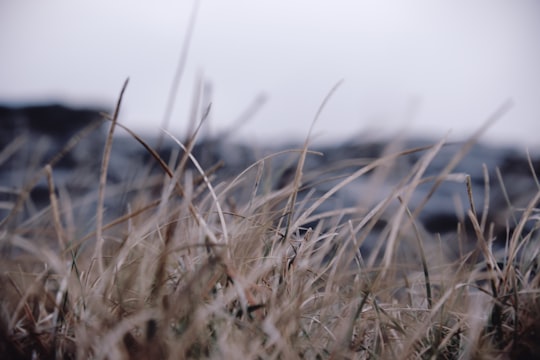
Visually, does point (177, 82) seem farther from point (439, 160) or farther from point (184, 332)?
point (439, 160)

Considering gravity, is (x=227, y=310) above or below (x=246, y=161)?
above

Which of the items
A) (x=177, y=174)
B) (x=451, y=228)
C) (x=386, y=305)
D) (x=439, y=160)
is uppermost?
(x=177, y=174)

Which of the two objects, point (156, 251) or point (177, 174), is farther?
point (156, 251)

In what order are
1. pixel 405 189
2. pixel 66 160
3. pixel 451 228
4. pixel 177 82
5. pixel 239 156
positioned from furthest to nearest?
pixel 66 160
pixel 239 156
pixel 451 228
pixel 405 189
pixel 177 82

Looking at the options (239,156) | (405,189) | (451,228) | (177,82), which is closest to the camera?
(177,82)

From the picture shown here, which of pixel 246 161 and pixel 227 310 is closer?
pixel 227 310

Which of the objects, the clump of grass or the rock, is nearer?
the clump of grass

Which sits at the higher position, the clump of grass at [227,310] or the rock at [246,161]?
the clump of grass at [227,310]

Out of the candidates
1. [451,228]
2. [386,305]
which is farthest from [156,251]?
[451,228]

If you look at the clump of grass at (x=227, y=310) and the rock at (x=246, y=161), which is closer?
the clump of grass at (x=227, y=310)

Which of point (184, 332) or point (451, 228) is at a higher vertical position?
point (184, 332)

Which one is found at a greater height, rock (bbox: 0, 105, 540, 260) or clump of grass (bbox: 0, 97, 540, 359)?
clump of grass (bbox: 0, 97, 540, 359)

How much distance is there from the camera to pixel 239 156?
2160 millimetres

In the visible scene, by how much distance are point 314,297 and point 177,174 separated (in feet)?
0.68
